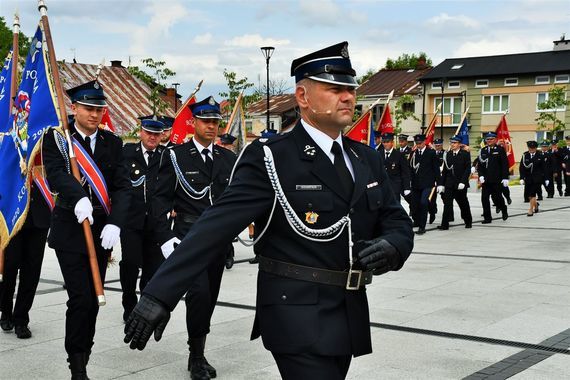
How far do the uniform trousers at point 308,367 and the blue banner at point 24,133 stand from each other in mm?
3452

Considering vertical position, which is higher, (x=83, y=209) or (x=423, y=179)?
(x=83, y=209)

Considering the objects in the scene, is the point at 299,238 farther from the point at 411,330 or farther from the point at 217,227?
the point at 411,330

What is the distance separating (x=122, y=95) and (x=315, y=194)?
5802 cm

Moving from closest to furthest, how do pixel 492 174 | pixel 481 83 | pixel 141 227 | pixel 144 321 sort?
pixel 144 321 → pixel 141 227 → pixel 492 174 → pixel 481 83

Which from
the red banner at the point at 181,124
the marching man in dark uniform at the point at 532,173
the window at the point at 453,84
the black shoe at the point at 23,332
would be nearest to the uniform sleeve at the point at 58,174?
the black shoe at the point at 23,332

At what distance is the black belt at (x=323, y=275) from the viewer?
136 inches

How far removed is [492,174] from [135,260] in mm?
12914

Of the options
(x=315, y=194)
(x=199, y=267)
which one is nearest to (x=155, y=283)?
(x=199, y=267)

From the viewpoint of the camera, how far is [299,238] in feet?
11.5

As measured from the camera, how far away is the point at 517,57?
66.4 metres

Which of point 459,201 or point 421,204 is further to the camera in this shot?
point 459,201

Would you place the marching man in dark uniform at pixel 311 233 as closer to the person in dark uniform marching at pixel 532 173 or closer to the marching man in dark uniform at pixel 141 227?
the marching man in dark uniform at pixel 141 227

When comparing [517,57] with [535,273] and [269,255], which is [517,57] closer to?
[535,273]

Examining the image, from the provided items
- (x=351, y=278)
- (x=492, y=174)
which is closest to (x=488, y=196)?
(x=492, y=174)
